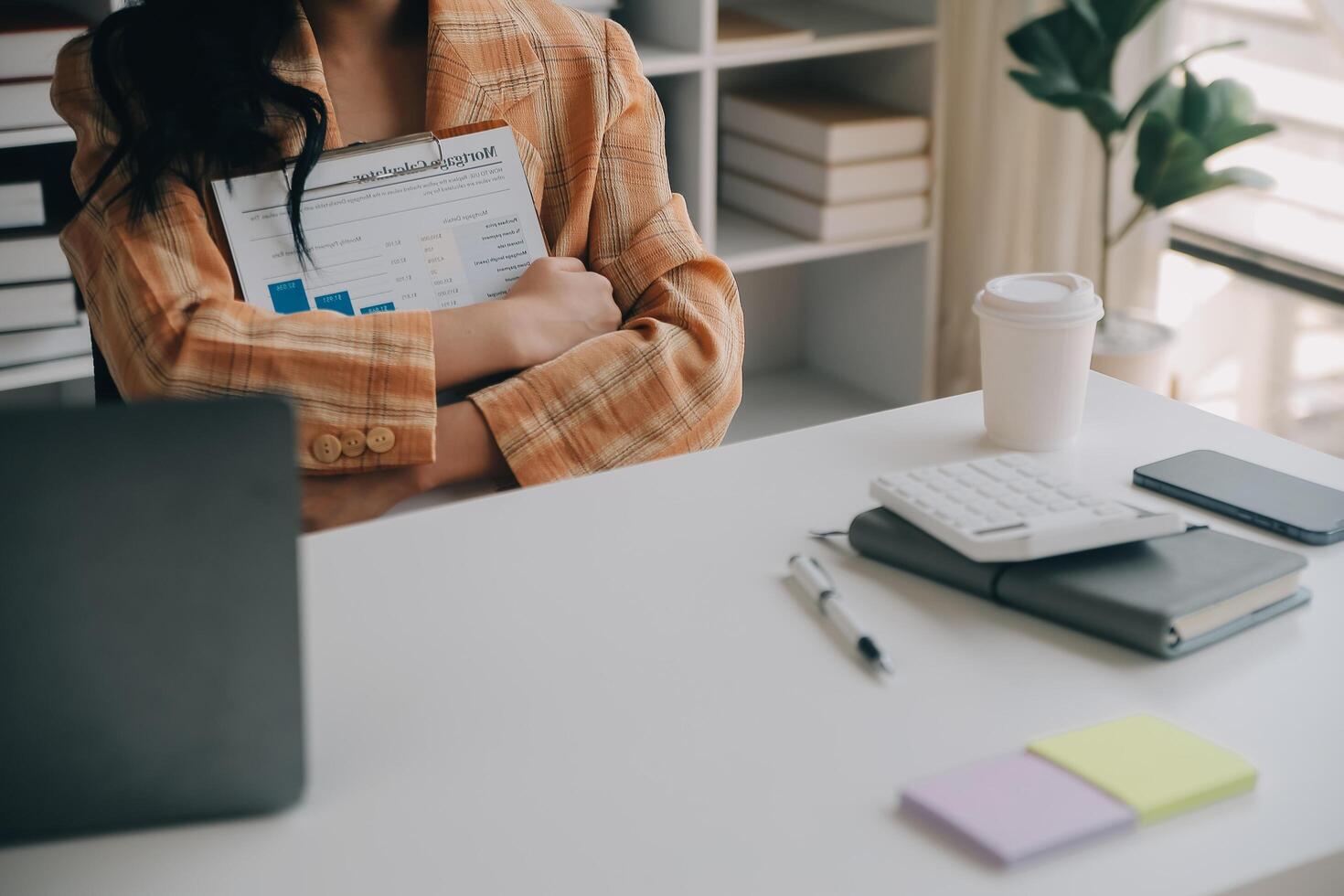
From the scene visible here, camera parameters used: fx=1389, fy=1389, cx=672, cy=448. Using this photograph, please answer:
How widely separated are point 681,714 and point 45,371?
4.91 feet

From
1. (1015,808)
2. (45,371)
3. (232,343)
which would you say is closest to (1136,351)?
(232,343)

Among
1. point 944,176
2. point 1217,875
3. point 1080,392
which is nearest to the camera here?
point 1217,875

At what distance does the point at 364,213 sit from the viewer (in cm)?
133

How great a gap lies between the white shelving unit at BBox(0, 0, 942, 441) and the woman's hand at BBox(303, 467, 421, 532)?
119cm

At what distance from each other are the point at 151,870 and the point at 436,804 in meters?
0.13

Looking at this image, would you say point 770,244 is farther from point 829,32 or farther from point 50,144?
point 50,144

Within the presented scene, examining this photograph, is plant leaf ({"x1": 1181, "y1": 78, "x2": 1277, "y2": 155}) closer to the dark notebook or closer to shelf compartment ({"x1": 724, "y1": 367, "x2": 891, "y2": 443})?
shelf compartment ({"x1": 724, "y1": 367, "x2": 891, "y2": 443})

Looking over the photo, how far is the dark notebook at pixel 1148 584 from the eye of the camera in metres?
0.79

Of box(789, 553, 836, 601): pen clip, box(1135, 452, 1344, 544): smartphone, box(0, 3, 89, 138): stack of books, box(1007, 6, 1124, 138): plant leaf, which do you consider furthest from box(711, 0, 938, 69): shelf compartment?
box(789, 553, 836, 601): pen clip

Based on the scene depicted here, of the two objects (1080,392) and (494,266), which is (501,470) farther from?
(1080,392)

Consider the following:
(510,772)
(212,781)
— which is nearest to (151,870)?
(212,781)

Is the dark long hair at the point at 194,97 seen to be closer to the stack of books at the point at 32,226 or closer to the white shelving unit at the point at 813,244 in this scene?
the stack of books at the point at 32,226

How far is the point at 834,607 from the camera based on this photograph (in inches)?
32.9

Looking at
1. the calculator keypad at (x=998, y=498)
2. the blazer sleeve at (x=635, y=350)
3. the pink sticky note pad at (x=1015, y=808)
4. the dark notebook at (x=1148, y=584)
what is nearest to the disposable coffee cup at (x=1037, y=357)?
the calculator keypad at (x=998, y=498)
